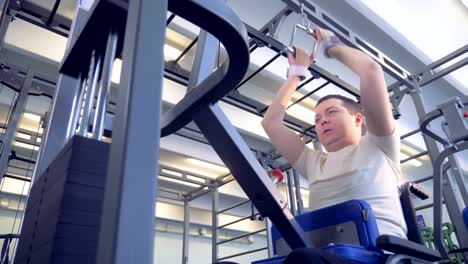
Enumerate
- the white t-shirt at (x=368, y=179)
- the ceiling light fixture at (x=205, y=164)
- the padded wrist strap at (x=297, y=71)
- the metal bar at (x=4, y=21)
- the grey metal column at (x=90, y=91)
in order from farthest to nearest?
the ceiling light fixture at (x=205, y=164), the metal bar at (x=4, y=21), the padded wrist strap at (x=297, y=71), the white t-shirt at (x=368, y=179), the grey metal column at (x=90, y=91)

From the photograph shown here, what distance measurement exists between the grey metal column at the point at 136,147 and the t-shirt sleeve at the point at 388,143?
84 centimetres

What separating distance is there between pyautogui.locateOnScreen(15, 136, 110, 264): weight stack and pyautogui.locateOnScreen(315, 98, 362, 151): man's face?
0.89 metres

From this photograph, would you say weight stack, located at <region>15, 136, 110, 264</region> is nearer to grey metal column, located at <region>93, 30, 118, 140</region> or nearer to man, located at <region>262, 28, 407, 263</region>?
grey metal column, located at <region>93, 30, 118, 140</region>

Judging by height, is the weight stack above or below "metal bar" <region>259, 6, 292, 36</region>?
below

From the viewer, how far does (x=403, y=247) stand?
79 centimetres

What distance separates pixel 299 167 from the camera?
4.65ft

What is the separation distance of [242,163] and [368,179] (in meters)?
0.53

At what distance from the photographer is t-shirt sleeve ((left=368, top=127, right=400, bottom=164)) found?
112 centimetres

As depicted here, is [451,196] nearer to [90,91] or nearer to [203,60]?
[203,60]

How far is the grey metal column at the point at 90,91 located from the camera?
31.3 inches

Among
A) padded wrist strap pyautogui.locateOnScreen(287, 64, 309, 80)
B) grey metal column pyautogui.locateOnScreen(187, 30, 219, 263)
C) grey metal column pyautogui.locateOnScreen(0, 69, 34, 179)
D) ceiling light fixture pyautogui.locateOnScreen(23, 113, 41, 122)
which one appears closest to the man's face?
padded wrist strap pyautogui.locateOnScreen(287, 64, 309, 80)

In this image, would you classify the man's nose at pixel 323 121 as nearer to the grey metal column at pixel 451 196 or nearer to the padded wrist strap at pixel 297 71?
the padded wrist strap at pixel 297 71

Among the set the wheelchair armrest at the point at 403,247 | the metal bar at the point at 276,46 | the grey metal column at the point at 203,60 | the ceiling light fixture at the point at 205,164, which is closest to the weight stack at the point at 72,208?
the grey metal column at the point at 203,60

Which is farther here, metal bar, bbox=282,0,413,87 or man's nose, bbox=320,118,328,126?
metal bar, bbox=282,0,413,87
